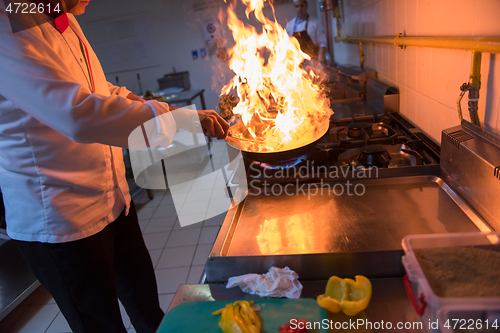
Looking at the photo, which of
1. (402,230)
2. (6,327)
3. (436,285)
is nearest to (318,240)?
(402,230)

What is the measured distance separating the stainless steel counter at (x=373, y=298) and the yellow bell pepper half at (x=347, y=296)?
0.03 meters

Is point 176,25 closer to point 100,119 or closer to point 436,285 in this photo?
point 100,119

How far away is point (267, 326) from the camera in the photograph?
714 millimetres

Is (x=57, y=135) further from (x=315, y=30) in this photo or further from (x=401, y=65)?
(x=315, y=30)

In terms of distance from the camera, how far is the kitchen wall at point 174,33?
6812mm

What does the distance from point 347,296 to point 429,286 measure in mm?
190

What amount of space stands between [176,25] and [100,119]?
22.4ft

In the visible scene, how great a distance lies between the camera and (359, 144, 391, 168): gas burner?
53.9 inches

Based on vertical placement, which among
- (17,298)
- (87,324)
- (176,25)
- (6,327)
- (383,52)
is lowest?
(6,327)

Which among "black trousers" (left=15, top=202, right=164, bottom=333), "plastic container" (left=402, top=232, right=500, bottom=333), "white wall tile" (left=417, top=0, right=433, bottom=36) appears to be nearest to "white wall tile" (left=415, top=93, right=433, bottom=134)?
"white wall tile" (left=417, top=0, right=433, bottom=36)

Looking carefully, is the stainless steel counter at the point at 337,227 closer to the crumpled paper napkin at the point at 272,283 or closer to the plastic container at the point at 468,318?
the crumpled paper napkin at the point at 272,283

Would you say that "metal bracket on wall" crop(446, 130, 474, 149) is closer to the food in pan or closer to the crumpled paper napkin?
the crumpled paper napkin

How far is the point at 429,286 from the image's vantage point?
0.60 m

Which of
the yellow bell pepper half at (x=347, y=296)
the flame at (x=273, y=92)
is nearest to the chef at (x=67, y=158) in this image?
the flame at (x=273, y=92)
